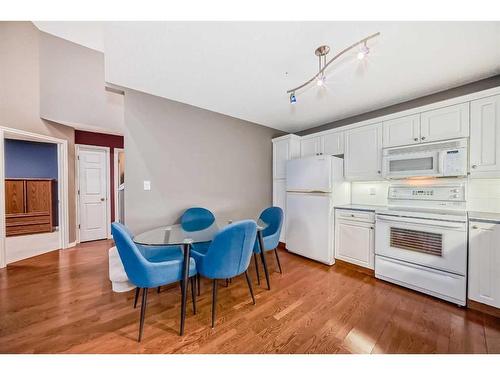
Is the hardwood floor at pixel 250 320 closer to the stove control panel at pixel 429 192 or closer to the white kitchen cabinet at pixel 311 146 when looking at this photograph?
the stove control panel at pixel 429 192

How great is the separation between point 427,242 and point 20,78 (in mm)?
5719

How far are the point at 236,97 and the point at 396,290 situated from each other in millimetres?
2941

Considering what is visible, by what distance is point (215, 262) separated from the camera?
1.54m

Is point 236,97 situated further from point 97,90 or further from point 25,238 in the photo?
point 25,238

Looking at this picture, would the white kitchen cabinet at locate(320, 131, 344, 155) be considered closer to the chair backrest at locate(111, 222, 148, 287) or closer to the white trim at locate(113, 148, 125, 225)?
the chair backrest at locate(111, 222, 148, 287)

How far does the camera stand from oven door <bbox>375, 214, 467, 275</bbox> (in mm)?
1767

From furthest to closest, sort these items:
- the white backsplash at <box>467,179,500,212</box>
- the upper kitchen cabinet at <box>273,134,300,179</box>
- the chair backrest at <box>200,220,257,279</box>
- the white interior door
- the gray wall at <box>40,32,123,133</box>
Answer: the white interior door < the upper kitchen cabinet at <box>273,134,300,179</box> < the gray wall at <box>40,32,123,133</box> < the white backsplash at <box>467,179,500,212</box> < the chair backrest at <box>200,220,257,279</box>

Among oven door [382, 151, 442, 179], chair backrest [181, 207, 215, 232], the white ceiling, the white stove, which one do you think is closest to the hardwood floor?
the white stove

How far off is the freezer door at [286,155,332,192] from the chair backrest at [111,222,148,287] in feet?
7.51

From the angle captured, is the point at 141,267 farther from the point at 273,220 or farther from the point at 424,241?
the point at 424,241

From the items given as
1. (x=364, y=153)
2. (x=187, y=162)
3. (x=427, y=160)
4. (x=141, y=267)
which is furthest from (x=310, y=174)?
(x=141, y=267)

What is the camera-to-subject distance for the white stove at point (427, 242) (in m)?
1.78

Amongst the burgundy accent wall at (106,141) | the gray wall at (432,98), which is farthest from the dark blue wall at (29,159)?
the gray wall at (432,98)
